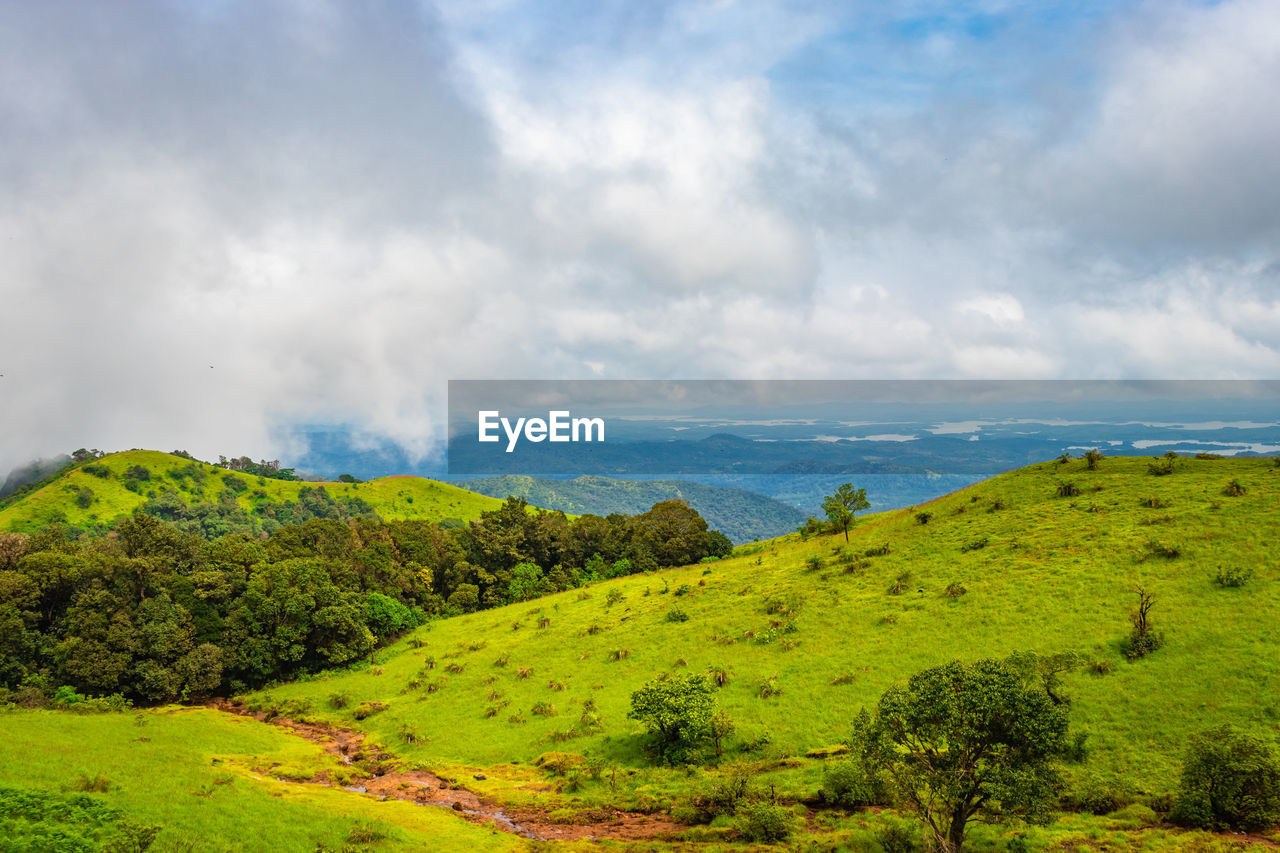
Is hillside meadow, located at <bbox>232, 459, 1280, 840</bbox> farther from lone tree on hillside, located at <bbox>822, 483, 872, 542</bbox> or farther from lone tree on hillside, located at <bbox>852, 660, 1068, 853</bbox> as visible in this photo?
lone tree on hillside, located at <bbox>852, 660, 1068, 853</bbox>

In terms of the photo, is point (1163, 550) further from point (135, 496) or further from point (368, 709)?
point (135, 496)

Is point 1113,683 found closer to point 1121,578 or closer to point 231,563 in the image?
point 1121,578

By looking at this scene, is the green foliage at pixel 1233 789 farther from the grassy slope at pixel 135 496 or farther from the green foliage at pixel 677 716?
the grassy slope at pixel 135 496

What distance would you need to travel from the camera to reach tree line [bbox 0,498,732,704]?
6138 centimetres

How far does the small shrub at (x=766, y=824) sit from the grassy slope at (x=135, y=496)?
174325 mm

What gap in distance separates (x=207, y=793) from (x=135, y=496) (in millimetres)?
187242

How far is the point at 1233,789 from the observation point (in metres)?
24.4

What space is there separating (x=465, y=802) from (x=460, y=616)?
60.8 m

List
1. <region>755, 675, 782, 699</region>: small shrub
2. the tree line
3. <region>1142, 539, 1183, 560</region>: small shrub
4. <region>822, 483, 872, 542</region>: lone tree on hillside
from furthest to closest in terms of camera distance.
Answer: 1. <region>822, 483, 872, 542</region>: lone tree on hillside
2. the tree line
3. <region>1142, 539, 1183, 560</region>: small shrub
4. <region>755, 675, 782, 699</region>: small shrub

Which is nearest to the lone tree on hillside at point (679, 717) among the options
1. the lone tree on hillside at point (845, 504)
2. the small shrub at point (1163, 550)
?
the small shrub at point (1163, 550)

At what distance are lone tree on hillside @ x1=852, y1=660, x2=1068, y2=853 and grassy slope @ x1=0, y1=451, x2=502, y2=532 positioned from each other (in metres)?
182

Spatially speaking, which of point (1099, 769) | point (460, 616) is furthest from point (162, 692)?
point (1099, 769)

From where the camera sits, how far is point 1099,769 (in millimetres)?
30281

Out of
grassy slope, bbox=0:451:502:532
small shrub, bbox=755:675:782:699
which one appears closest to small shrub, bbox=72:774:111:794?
small shrub, bbox=755:675:782:699
